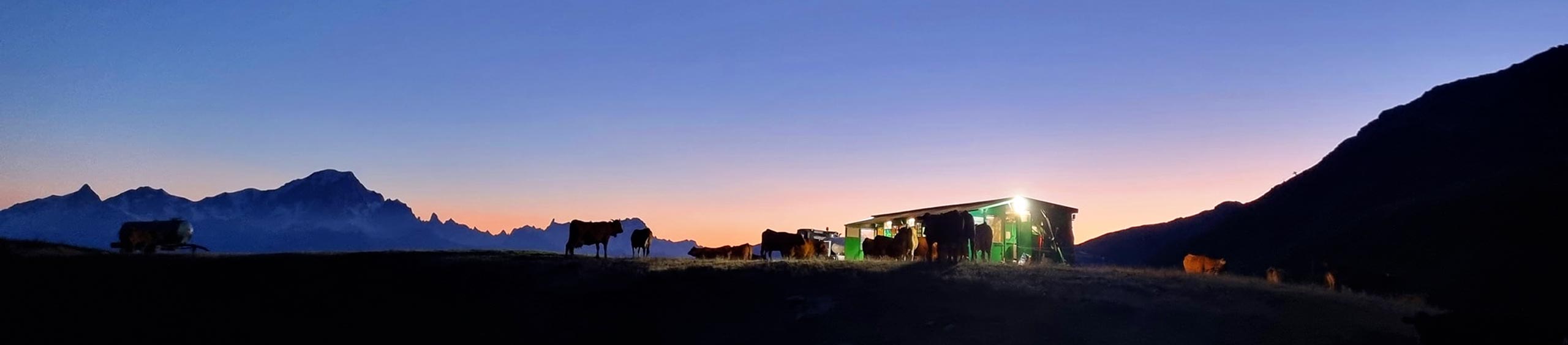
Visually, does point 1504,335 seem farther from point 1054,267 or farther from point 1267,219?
point 1267,219

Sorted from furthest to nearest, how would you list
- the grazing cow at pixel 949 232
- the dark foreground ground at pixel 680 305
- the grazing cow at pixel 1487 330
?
the grazing cow at pixel 949 232 → the dark foreground ground at pixel 680 305 → the grazing cow at pixel 1487 330

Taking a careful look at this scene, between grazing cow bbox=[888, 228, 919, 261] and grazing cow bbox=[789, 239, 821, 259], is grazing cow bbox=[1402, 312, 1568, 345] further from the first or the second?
grazing cow bbox=[789, 239, 821, 259]

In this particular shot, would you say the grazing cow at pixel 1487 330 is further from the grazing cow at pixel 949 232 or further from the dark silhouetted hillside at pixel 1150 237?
the dark silhouetted hillside at pixel 1150 237

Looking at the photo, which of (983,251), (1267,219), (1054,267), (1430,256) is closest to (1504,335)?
(1054,267)

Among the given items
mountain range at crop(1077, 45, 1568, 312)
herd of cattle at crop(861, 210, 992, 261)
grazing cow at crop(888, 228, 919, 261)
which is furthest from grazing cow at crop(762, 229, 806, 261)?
mountain range at crop(1077, 45, 1568, 312)

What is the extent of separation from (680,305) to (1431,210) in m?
95.1

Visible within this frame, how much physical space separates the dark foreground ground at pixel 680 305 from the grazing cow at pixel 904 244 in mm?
8258

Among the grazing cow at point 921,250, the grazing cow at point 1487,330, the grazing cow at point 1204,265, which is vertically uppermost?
the grazing cow at point 921,250

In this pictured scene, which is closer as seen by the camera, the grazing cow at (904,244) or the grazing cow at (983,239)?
the grazing cow at (983,239)

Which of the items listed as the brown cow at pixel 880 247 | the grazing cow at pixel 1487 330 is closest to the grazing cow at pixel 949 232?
the brown cow at pixel 880 247

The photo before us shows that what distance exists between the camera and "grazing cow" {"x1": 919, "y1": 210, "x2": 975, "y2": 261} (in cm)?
3378

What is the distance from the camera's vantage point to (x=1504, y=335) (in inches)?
696

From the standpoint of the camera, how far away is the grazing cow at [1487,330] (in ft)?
57.5

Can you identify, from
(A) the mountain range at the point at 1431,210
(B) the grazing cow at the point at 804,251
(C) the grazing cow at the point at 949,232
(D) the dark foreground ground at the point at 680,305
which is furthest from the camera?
(A) the mountain range at the point at 1431,210
